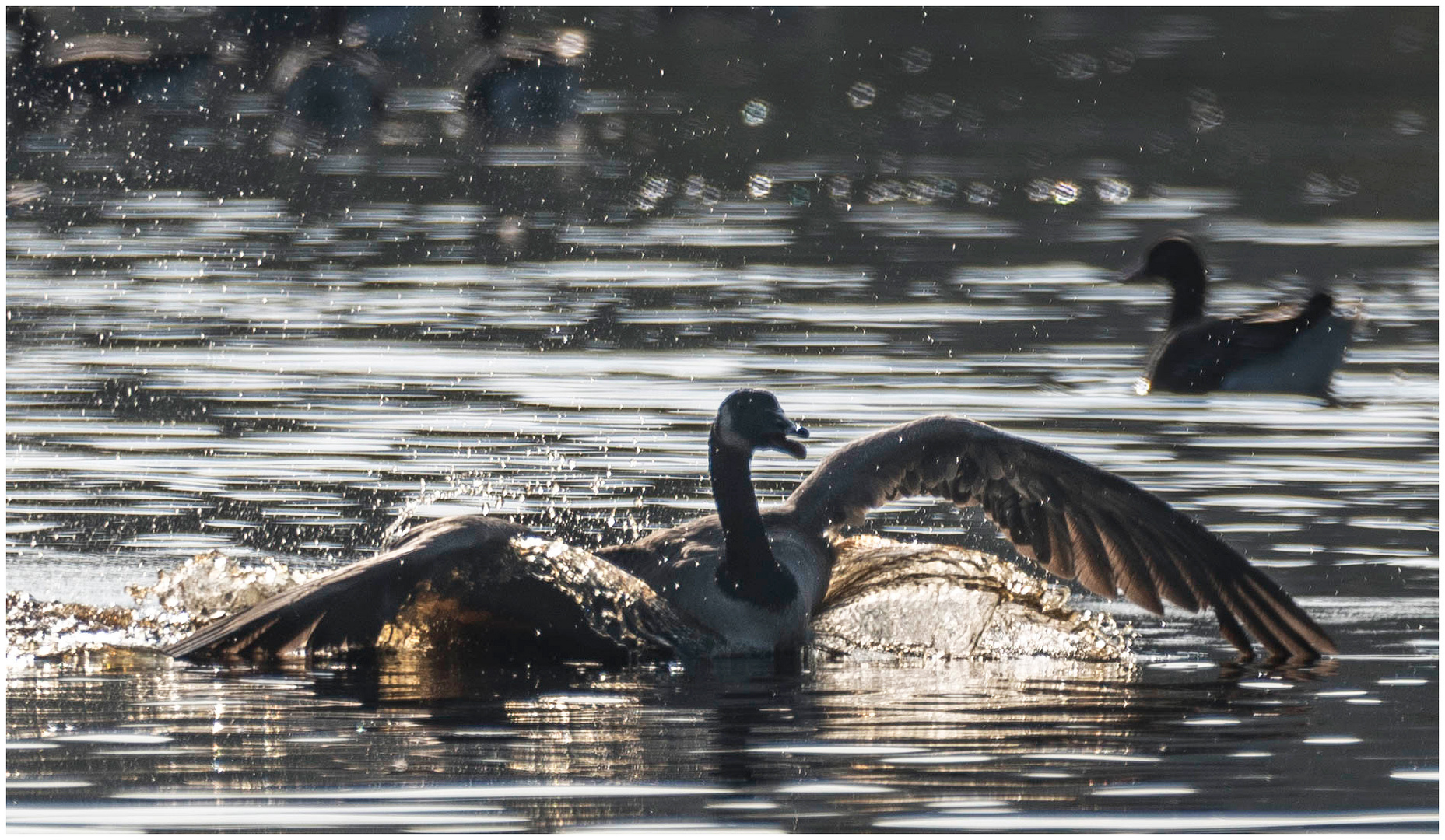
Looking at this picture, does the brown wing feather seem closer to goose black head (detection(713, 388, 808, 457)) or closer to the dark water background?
the dark water background

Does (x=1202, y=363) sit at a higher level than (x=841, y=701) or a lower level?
higher

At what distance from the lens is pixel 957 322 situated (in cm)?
1734

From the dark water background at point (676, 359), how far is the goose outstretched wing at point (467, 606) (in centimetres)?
23

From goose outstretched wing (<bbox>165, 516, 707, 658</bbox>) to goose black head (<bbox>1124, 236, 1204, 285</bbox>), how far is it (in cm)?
822

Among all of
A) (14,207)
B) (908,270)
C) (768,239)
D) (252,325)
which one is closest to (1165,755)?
(252,325)

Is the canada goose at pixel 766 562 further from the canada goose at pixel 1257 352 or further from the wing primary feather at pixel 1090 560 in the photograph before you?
the canada goose at pixel 1257 352

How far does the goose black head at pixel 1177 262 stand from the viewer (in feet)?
55.0

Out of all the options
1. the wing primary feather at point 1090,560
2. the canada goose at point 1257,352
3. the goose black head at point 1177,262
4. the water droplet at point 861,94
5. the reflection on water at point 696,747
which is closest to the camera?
the reflection on water at point 696,747

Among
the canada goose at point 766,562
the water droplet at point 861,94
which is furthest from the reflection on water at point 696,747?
the water droplet at point 861,94

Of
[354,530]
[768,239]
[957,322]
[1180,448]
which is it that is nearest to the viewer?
[354,530]

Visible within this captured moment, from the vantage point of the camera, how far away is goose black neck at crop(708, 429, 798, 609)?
952 cm

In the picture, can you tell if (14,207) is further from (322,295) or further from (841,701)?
(841,701)

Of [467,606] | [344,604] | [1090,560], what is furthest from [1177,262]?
[344,604]

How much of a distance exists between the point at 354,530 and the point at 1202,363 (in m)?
6.59
